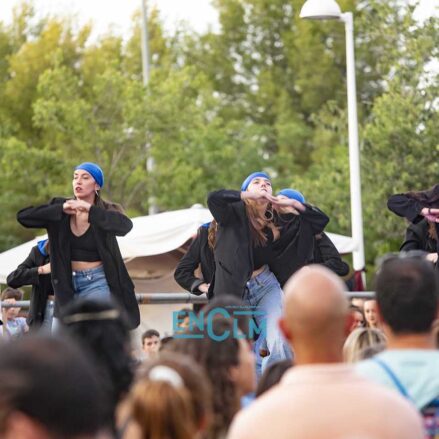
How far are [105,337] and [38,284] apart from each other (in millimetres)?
6765

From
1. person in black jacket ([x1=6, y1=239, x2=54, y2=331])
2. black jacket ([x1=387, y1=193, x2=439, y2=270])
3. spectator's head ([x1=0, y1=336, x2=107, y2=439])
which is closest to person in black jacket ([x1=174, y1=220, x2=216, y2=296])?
person in black jacket ([x1=6, y1=239, x2=54, y2=331])

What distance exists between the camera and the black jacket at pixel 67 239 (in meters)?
11.0

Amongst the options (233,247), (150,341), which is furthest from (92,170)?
(150,341)

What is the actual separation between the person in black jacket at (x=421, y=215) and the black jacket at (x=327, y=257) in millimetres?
1102

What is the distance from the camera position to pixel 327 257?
12.9 m

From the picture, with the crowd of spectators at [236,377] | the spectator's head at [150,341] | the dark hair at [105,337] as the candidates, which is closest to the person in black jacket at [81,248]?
the spectator's head at [150,341]

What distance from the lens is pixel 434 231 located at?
11.6 metres

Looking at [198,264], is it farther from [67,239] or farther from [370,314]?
[67,239]

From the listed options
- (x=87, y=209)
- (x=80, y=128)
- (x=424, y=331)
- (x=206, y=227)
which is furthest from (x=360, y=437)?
(x=80, y=128)

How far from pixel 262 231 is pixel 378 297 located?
20.5ft

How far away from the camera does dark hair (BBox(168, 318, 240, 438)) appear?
214 inches

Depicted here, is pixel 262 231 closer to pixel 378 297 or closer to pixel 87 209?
pixel 87 209

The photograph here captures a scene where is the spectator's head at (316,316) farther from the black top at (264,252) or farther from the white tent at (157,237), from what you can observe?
the white tent at (157,237)

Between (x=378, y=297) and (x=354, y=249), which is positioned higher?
(x=378, y=297)
